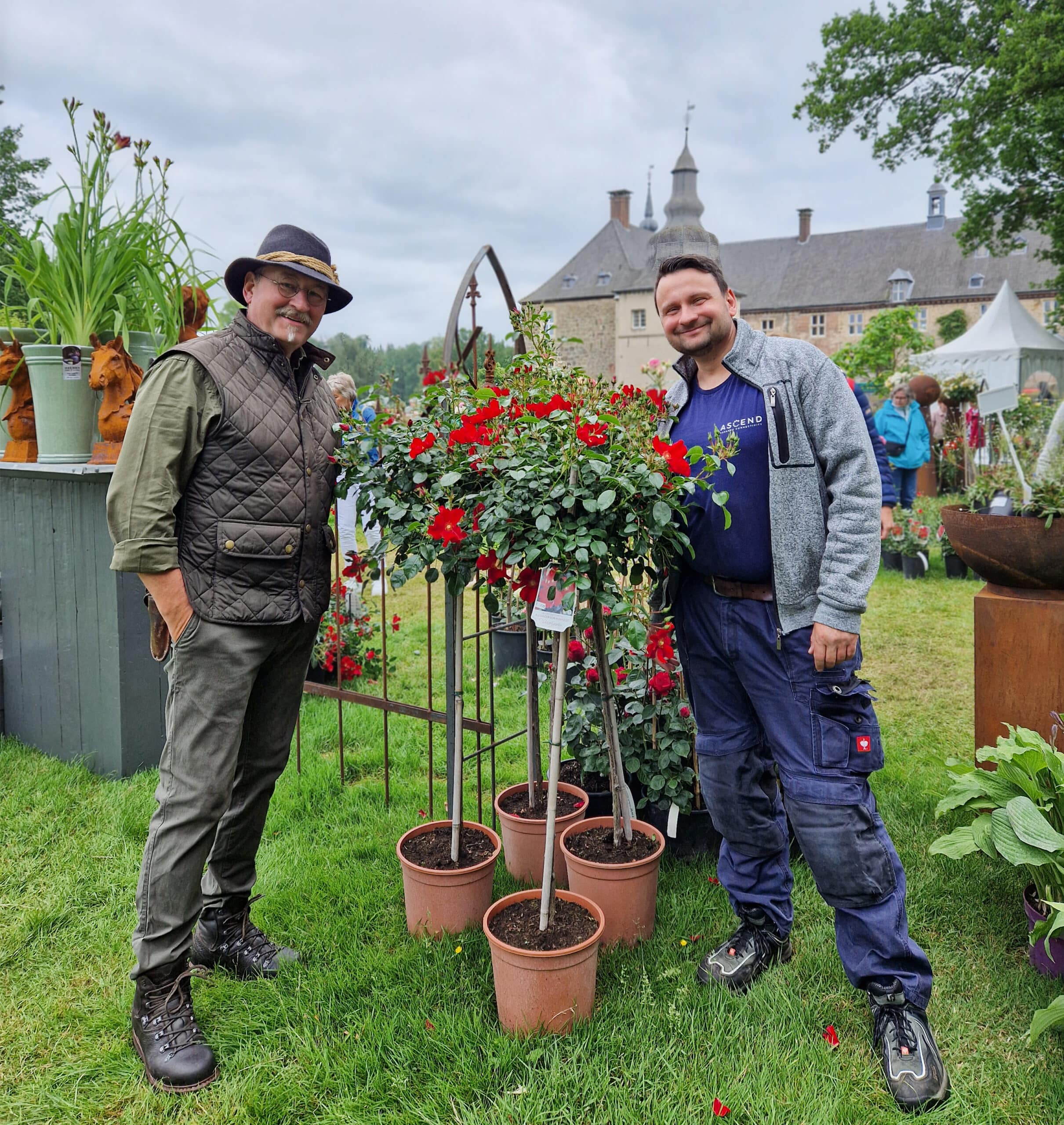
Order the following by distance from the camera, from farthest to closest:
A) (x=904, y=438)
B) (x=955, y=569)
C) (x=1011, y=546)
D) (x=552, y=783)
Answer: (x=904, y=438), (x=955, y=569), (x=1011, y=546), (x=552, y=783)

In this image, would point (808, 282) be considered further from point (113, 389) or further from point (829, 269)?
point (113, 389)

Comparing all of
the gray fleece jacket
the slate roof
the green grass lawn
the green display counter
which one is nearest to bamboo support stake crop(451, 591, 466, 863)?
the green grass lawn

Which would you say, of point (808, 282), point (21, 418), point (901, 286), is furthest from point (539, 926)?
point (808, 282)

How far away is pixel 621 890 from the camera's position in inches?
94.6

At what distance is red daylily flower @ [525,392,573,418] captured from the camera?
1975mm

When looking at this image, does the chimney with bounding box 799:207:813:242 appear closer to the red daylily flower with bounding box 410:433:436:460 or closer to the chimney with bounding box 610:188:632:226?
the chimney with bounding box 610:188:632:226

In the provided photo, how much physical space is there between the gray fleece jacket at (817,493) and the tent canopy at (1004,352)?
14251 mm

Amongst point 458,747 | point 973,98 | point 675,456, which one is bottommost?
point 458,747

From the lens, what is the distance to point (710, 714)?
2359mm

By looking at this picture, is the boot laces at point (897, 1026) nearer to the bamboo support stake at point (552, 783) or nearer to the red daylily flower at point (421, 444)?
the bamboo support stake at point (552, 783)

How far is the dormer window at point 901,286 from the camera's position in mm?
43438

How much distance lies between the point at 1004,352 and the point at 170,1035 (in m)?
16.6

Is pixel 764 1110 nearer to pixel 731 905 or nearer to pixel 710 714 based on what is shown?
pixel 731 905

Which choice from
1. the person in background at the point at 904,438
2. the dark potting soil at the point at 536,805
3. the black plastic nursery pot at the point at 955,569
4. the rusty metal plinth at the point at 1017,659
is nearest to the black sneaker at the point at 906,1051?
the dark potting soil at the point at 536,805
